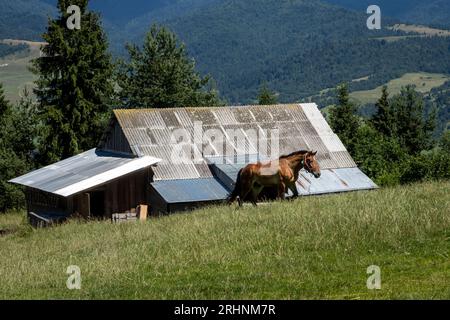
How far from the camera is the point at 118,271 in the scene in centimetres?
1244

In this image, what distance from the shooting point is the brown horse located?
70.9 ft

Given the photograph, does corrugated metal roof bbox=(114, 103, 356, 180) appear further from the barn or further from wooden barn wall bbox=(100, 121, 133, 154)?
wooden barn wall bbox=(100, 121, 133, 154)

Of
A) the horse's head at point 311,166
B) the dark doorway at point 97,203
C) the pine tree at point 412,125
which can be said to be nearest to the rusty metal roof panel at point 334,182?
the horse's head at point 311,166

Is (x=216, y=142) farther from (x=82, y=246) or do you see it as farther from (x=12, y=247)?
(x=82, y=246)

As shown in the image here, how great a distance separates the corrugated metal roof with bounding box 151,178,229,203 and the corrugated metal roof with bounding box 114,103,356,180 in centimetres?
52

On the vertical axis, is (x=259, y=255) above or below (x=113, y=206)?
above

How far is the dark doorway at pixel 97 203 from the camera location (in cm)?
3285

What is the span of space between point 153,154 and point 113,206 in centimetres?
334

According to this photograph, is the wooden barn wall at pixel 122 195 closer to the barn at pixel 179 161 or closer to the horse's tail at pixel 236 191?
the barn at pixel 179 161

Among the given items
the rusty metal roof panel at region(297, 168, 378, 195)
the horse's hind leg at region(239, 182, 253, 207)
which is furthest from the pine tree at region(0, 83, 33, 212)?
the horse's hind leg at region(239, 182, 253, 207)

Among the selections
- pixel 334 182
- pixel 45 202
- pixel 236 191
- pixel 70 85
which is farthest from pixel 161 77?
pixel 236 191

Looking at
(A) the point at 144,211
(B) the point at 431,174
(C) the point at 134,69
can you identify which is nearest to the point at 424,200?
(A) the point at 144,211
